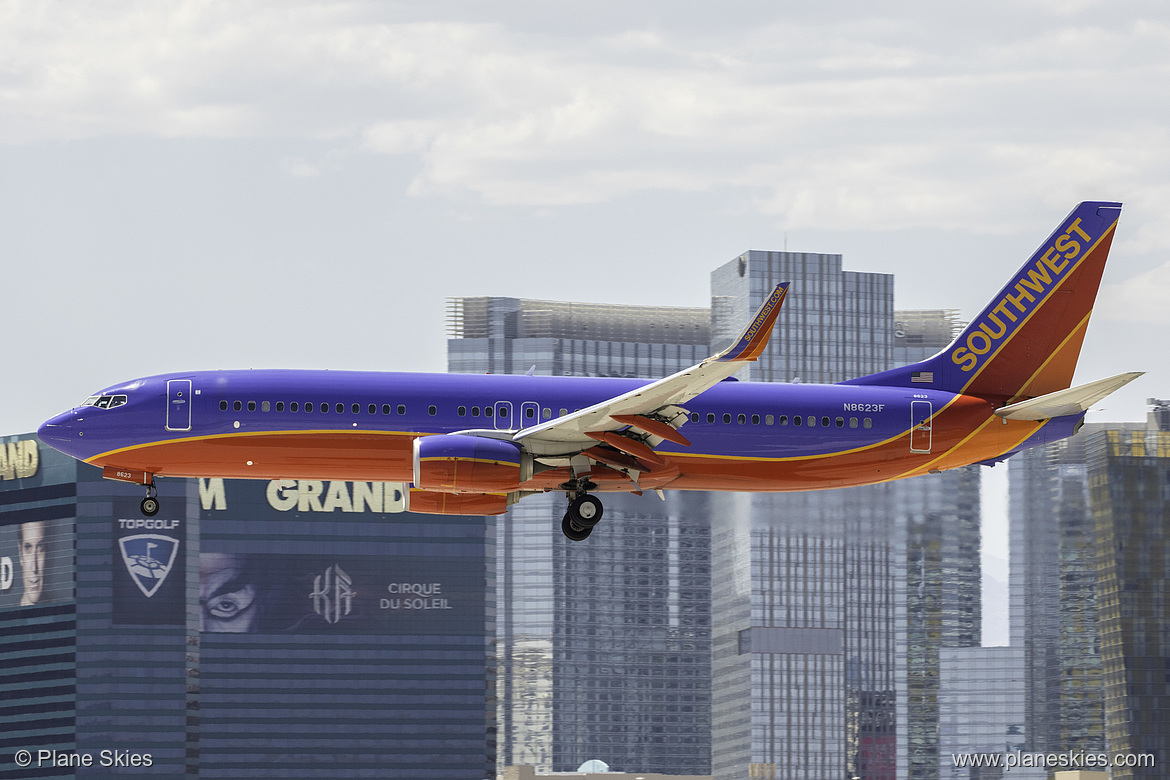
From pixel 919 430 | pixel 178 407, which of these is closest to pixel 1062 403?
pixel 919 430

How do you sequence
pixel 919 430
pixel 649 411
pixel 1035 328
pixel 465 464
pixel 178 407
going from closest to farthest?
pixel 649 411
pixel 465 464
pixel 178 407
pixel 919 430
pixel 1035 328

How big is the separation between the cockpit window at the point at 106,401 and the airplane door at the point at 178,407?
1.48 meters

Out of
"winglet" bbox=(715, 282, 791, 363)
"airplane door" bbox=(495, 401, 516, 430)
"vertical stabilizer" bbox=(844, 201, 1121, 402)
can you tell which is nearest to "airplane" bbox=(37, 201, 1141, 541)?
"airplane door" bbox=(495, 401, 516, 430)

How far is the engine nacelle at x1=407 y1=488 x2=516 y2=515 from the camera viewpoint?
51.2 m

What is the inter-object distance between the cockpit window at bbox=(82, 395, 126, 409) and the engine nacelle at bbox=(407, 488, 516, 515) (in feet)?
29.8

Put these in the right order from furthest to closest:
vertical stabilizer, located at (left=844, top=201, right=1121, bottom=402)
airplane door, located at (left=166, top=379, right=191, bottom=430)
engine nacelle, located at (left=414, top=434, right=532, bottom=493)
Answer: vertical stabilizer, located at (left=844, top=201, right=1121, bottom=402), airplane door, located at (left=166, top=379, right=191, bottom=430), engine nacelle, located at (left=414, top=434, right=532, bottom=493)

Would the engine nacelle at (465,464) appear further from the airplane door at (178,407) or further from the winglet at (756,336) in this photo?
the winglet at (756,336)

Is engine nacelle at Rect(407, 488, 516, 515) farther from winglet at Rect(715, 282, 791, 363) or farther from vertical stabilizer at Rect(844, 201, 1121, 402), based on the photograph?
vertical stabilizer at Rect(844, 201, 1121, 402)

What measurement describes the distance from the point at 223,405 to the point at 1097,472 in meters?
163

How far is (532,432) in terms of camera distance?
48.7 meters

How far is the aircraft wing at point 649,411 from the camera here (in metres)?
44.2


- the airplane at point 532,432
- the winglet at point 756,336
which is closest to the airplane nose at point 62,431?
the airplane at point 532,432

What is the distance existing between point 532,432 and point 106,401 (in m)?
12.9

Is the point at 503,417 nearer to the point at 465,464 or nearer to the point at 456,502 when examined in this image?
the point at 465,464
